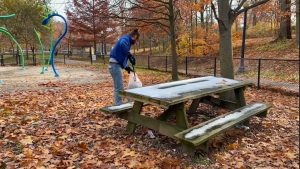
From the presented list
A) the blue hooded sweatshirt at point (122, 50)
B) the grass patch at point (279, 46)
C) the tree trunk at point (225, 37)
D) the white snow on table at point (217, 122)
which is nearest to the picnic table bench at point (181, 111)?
the white snow on table at point (217, 122)

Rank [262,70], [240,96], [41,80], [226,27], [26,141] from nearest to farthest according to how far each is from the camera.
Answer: [26,141] < [240,96] < [226,27] < [41,80] < [262,70]

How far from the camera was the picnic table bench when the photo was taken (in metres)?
3.60

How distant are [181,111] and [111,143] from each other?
3.78ft

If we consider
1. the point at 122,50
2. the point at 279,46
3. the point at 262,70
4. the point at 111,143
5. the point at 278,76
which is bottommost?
the point at 111,143

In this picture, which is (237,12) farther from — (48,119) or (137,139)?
(48,119)

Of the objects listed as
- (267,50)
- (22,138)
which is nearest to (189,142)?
(22,138)

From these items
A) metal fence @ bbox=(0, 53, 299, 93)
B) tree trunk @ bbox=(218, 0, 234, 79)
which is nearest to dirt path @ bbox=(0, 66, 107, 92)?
metal fence @ bbox=(0, 53, 299, 93)

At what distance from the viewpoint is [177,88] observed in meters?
4.52

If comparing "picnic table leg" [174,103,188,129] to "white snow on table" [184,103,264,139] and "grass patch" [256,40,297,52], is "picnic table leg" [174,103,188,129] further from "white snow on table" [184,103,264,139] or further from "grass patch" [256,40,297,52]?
"grass patch" [256,40,297,52]

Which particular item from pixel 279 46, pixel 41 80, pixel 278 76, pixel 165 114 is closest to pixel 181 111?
pixel 165 114

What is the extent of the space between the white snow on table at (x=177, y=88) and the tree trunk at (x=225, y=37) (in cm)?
126

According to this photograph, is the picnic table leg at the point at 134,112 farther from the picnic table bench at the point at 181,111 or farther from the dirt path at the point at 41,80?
the dirt path at the point at 41,80

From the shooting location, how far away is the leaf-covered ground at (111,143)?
11.8 ft

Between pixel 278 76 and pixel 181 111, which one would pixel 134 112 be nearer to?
pixel 181 111
